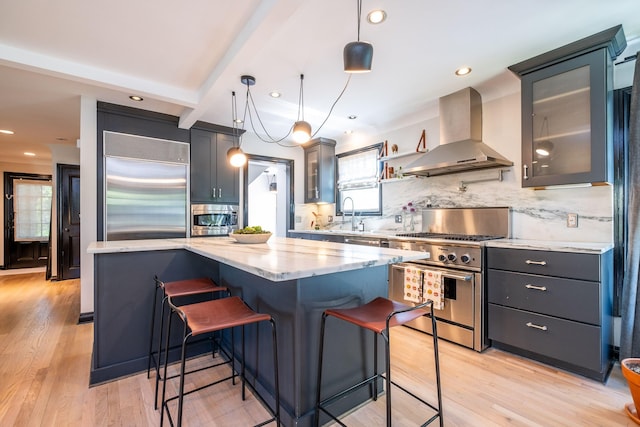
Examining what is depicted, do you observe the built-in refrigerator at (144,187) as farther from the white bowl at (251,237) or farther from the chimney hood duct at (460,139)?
the chimney hood duct at (460,139)

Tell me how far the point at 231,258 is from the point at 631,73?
3.25 meters

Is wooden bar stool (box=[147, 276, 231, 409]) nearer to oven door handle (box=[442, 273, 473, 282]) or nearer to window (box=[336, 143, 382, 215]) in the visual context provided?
oven door handle (box=[442, 273, 473, 282])

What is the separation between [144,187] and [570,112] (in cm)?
429

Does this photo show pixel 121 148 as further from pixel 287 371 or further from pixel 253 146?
pixel 287 371

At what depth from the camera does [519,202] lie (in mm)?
2893

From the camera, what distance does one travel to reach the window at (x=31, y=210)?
21.2ft

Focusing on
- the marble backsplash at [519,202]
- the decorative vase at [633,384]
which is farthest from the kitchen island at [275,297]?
the marble backsplash at [519,202]

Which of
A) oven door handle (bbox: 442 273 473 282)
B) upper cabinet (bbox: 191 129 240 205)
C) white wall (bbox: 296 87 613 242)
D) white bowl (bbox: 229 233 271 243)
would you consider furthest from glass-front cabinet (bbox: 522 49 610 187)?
upper cabinet (bbox: 191 129 240 205)

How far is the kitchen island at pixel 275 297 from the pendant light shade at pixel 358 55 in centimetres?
102

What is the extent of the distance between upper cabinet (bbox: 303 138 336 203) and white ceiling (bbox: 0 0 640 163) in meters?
1.48

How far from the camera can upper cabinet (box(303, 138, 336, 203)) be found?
16.0 ft

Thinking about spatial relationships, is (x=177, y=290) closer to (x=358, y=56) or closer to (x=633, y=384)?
(x=358, y=56)

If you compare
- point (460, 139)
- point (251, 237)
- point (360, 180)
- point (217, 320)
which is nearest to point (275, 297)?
point (217, 320)

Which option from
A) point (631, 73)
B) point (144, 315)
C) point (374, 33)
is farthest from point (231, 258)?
point (631, 73)
